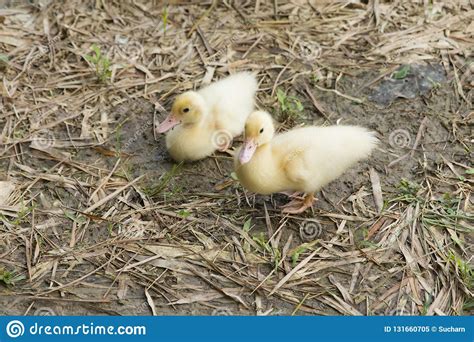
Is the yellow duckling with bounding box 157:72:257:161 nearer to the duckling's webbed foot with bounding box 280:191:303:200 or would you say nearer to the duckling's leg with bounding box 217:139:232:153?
the duckling's leg with bounding box 217:139:232:153

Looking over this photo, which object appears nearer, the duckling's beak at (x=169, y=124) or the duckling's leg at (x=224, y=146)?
the duckling's beak at (x=169, y=124)

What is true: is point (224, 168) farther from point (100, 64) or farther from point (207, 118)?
point (100, 64)

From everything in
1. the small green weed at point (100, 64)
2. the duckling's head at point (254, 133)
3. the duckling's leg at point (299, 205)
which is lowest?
the duckling's leg at point (299, 205)

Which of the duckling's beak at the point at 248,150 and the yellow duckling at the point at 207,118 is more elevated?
the duckling's beak at the point at 248,150

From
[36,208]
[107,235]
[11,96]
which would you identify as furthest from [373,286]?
[11,96]

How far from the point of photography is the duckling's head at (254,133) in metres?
3.10

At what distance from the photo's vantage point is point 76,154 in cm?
367

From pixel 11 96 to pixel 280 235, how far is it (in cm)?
176

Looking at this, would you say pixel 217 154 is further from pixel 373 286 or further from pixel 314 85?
pixel 373 286

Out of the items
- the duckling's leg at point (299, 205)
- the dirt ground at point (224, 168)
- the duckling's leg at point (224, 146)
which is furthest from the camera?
the duckling's leg at point (224, 146)

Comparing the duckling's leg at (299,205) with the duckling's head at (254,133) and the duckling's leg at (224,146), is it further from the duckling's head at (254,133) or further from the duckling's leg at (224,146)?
the duckling's leg at (224,146)

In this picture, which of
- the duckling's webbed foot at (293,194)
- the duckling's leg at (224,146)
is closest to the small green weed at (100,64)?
the duckling's leg at (224,146)

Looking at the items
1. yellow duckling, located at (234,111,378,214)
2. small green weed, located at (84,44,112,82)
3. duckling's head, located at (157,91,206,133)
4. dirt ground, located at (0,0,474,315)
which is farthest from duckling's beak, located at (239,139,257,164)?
small green weed, located at (84,44,112,82)

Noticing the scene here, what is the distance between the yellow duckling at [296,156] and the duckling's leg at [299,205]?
12cm
